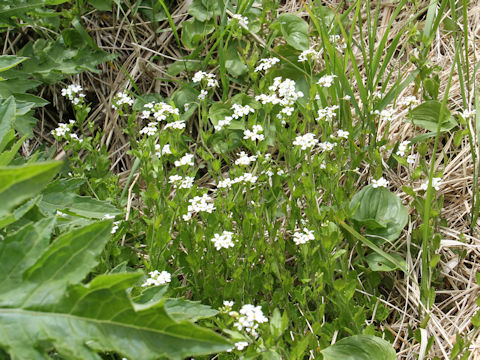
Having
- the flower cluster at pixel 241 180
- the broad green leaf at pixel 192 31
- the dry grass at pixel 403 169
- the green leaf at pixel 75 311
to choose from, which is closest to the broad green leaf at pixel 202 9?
the broad green leaf at pixel 192 31

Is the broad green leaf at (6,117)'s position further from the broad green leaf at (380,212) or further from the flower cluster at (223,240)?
the broad green leaf at (380,212)

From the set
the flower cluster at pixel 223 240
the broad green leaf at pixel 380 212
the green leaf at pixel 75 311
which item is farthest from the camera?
the broad green leaf at pixel 380 212

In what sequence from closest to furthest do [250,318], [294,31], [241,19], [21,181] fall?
[21,181]
[250,318]
[241,19]
[294,31]

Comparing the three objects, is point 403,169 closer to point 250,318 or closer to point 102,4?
point 250,318

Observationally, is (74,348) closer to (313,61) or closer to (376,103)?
(376,103)

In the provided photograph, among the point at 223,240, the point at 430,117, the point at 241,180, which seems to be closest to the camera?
the point at 223,240

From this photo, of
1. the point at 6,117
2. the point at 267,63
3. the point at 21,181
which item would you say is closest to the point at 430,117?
the point at 267,63

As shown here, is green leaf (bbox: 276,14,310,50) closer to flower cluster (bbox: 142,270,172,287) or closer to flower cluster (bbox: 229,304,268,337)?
flower cluster (bbox: 142,270,172,287)

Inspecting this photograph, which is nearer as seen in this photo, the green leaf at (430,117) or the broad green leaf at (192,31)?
the green leaf at (430,117)
